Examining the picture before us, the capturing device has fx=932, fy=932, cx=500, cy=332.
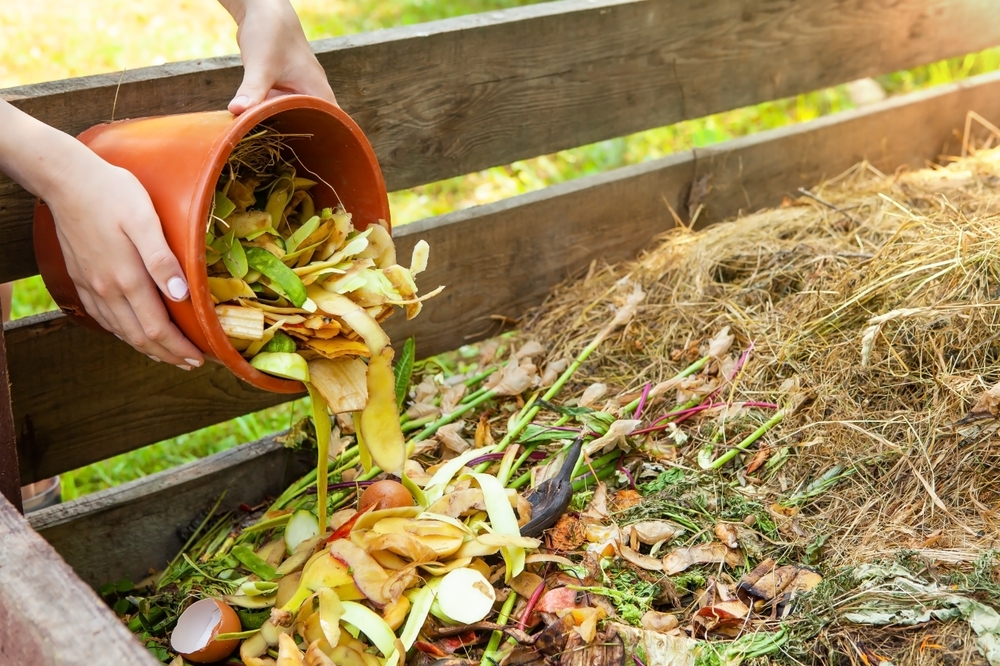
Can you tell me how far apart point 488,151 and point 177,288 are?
1215 millimetres

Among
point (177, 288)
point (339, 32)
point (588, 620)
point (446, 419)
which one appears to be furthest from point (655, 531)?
point (339, 32)

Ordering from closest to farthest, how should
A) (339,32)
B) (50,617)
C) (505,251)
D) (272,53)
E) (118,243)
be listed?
(50,617) → (118,243) → (272,53) → (505,251) → (339,32)

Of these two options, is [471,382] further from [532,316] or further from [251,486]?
[251,486]

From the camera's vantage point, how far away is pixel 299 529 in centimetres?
189

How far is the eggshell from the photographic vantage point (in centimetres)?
161

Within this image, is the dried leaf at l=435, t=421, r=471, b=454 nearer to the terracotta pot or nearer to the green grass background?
the terracotta pot

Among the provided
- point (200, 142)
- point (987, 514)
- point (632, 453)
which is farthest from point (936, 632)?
point (200, 142)

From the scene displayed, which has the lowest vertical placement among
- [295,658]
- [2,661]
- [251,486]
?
[251,486]

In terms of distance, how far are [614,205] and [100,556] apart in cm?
165

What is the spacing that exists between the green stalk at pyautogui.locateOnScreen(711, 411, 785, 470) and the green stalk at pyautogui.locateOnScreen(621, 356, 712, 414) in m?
0.23

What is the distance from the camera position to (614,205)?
275cm

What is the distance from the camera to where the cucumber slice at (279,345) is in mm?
1541

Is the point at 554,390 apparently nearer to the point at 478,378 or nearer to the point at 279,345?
the point at 478,378

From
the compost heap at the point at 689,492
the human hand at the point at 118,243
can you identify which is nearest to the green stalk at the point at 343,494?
the compost heap at the point at 689,492
